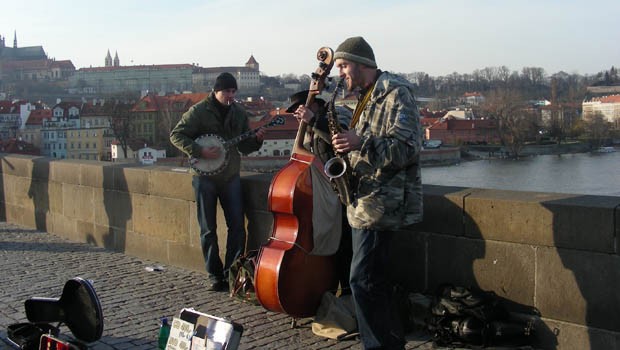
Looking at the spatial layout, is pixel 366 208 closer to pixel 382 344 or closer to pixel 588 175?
pixel 382 344

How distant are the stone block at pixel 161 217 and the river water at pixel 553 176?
22.0 meters

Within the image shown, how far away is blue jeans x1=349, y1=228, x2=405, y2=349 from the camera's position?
3.75m

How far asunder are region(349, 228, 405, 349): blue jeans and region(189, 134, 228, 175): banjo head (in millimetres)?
2438

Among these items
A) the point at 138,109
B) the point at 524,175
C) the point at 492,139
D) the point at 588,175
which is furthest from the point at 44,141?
the point at 588,175

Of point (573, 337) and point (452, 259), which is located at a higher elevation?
point (452, 259)

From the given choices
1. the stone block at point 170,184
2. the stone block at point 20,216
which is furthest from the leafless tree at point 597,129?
the stone block at point 170,184

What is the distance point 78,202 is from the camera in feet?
29.4

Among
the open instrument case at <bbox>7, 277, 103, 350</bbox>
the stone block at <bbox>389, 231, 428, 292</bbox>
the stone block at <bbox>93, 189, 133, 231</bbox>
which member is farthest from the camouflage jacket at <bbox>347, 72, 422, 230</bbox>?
the stone block at <bbox>93, 189, 133, 231</bbox>

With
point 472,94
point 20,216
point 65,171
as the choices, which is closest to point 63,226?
point 65,171

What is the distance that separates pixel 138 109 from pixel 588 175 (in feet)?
212

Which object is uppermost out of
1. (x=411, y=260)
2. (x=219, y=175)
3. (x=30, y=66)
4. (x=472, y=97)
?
(x=30, y=66)

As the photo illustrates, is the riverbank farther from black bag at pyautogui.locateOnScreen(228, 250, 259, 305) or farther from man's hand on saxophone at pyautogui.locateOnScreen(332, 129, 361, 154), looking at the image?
man's hand on saxophone at pyautogui.locateOnScreen(332, 129, 361, 154)

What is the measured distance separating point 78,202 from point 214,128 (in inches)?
138

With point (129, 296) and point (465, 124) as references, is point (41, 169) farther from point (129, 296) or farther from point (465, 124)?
point (465, 124)
